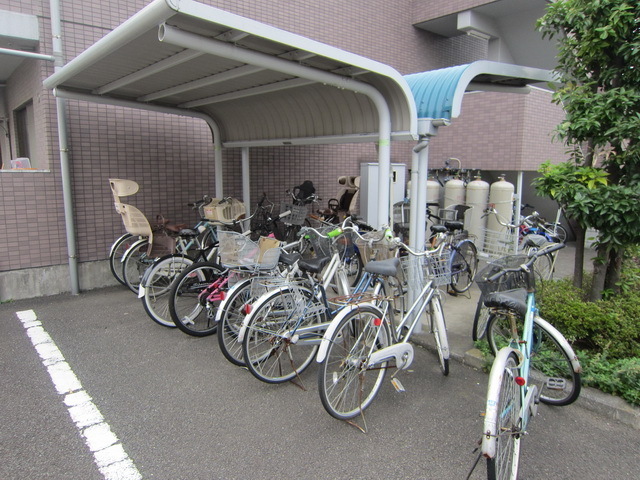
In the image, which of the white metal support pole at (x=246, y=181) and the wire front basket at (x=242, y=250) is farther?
the white metal support pole at (x=246, y=181)

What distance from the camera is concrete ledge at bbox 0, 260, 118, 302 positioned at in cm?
557

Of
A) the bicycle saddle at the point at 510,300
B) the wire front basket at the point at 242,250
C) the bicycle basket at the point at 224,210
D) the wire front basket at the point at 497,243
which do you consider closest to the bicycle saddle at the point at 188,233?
the bicycle basket at the point at 224,210

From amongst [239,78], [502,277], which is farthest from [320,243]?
[239,78]

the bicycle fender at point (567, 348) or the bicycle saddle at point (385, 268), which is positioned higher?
the bicycle saddle at point (385, 268)

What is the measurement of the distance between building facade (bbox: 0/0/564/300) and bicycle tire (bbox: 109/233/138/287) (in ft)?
0.72

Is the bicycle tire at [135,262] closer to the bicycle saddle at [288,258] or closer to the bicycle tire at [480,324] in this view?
the bicycle saddle at [288,258]

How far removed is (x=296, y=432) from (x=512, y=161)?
22.9 ft

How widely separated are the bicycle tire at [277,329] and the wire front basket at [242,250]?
1.31ft

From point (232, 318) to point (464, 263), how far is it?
3.53 meters

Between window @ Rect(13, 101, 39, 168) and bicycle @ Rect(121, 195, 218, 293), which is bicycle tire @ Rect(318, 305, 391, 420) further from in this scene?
window @ Rect(13, 101, 39, 168)

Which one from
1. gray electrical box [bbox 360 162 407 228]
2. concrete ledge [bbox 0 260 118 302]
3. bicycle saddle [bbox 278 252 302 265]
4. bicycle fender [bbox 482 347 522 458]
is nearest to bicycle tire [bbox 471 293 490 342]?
bicycle saddle [bbox 278 252 302 265]

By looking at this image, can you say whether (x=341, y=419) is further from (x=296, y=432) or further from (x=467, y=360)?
(x=467, y=360)

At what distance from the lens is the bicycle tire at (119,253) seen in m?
5.98

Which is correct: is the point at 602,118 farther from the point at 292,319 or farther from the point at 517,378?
the point at 292,319
